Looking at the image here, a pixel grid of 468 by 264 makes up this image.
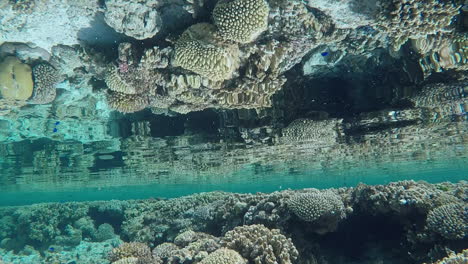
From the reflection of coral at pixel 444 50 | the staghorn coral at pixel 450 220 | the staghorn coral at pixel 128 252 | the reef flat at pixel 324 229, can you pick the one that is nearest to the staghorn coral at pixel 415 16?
the reflection of coral at pixel 444 50

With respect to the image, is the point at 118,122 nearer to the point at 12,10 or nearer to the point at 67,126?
the point at 67,126

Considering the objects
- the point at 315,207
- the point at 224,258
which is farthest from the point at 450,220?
the point at 224,258

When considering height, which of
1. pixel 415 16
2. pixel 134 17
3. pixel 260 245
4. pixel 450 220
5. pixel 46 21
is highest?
pixel 46 21

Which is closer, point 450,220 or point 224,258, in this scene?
point 224,258

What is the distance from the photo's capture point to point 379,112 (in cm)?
1235

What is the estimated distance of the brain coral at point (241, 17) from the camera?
16.2 feet

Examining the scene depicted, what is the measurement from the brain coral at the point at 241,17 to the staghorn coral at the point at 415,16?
246 centimetres

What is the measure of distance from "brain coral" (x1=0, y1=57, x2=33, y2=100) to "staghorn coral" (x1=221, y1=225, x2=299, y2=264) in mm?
6954

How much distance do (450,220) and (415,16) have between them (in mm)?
5274

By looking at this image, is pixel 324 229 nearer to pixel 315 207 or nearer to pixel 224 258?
pixel 315 207

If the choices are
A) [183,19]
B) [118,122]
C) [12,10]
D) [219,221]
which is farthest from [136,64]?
[118,122]

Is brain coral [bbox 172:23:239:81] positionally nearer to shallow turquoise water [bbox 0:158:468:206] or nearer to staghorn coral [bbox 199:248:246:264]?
staghorn coral [bbox 199:248:246:264]

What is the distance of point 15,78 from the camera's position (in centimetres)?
742

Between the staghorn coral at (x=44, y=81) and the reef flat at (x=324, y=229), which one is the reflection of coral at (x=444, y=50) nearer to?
the reef flat at (x=324, y=229)
